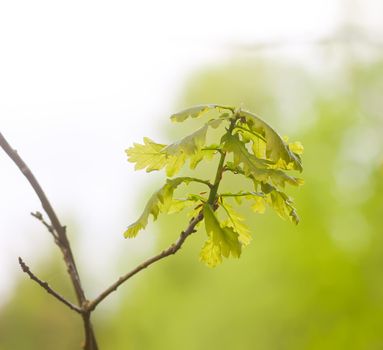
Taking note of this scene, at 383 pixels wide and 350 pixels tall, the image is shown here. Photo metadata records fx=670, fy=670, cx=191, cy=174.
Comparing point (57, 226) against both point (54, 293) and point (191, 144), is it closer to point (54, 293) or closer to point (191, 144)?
point (54, 293)

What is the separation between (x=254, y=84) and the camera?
11805 millimetres

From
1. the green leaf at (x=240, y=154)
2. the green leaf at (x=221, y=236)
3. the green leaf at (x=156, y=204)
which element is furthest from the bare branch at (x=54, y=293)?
the green leaf at (x=240, y=154)

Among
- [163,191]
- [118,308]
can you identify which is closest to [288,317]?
[118,308]

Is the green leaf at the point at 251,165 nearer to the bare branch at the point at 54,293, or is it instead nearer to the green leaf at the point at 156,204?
the green leaf at the point at 156,204

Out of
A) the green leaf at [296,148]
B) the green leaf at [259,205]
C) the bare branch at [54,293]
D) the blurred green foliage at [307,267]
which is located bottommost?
the blurred green foliage at [307,267]

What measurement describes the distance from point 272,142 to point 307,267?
8177 millimetres

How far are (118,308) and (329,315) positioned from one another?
426 centimetres

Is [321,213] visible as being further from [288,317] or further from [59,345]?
[59,345]

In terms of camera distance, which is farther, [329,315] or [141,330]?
[141,330]

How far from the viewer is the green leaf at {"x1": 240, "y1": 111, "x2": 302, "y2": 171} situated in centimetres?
104

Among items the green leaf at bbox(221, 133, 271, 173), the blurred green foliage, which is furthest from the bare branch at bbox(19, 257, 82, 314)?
the blurred green foliage

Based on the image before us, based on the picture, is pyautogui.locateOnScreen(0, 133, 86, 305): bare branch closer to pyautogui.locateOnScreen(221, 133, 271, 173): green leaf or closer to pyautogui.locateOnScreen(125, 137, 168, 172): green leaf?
pyautogui.locateOnScreen(125, 137, 168, 172): green leaf

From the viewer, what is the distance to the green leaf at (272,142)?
104cm

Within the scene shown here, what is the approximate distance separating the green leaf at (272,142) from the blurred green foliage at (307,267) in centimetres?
784
